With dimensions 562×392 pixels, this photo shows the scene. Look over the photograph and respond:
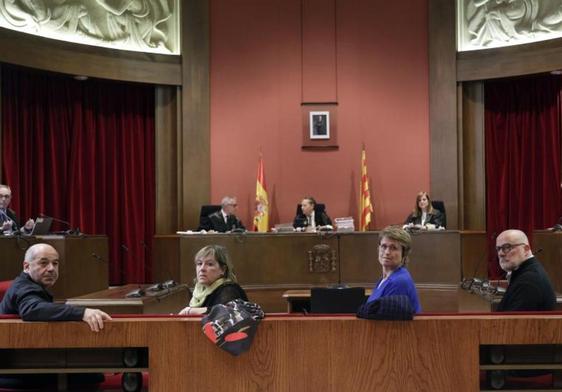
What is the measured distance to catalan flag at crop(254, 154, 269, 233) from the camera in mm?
9539

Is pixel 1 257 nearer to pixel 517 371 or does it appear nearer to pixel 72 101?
pixel 72 101

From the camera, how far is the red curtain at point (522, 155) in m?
9.66

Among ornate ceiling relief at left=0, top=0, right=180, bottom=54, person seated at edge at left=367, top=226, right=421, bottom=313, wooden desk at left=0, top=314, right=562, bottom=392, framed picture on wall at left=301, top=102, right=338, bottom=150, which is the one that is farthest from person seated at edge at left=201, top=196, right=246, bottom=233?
wooden desk at left=0, top=314, right=562, bottom=392

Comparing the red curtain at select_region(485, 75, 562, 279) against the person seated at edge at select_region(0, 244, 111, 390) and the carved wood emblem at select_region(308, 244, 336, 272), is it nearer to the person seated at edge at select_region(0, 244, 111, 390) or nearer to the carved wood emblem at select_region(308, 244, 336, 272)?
the carved wood emblem at select_region(308, 244, 336, 272)

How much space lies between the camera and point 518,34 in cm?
949

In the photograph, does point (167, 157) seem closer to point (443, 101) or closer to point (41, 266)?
point (443, 101)

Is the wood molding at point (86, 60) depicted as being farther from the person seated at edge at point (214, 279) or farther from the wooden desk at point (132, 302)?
the person seated at edge at point (214, 279)

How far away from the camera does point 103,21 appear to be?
949cm

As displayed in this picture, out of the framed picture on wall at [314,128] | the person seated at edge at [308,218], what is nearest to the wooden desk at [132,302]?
the person seated at edge at [308,218]

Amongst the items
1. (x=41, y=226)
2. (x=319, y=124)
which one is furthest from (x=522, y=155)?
(x=41, y=226)

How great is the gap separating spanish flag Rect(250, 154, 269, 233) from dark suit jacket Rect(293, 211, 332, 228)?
0.76 m

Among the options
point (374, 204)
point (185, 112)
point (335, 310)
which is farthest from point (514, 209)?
point (335, 310)

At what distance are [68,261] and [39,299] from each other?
146 inches

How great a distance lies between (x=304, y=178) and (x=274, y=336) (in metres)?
7.31
